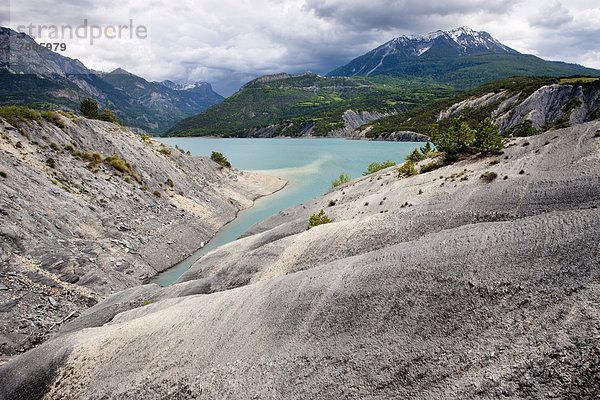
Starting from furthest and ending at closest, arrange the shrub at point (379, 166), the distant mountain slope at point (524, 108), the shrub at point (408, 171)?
1. the distant mountain slope at point (524, 108)
2. the shrub at point (379, 166)
3. the shrub at point (408, 171)

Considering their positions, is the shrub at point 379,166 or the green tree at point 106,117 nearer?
the shrub at point 379,166

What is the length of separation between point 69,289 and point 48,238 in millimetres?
5140

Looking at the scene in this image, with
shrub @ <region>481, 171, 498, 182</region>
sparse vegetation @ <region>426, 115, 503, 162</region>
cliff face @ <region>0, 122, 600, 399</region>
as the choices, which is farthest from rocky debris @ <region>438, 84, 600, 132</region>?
cliff face @ <region>0, 122, 600, 399</region>

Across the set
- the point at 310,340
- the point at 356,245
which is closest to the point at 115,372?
the point at 310,340

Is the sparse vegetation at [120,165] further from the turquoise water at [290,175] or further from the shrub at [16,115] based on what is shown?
the turquoise water at [290,175]

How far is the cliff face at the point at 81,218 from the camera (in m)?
19.3

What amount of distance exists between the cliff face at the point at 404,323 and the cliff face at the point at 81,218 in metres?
7.21

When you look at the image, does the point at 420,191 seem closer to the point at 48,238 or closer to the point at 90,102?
the point at 48,238

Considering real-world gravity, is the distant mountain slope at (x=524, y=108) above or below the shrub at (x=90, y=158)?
above

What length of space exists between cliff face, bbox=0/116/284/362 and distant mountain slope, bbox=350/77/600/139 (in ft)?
164

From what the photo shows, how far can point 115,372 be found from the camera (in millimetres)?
11414

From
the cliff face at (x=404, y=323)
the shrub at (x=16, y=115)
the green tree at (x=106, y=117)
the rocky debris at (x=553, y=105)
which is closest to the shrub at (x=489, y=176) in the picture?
the cliff face at (x=404, y=323)

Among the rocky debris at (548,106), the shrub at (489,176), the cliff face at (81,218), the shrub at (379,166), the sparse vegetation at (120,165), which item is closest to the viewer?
the shrub at (489,176)

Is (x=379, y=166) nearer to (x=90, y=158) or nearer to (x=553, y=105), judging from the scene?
(x=90, y=158)
